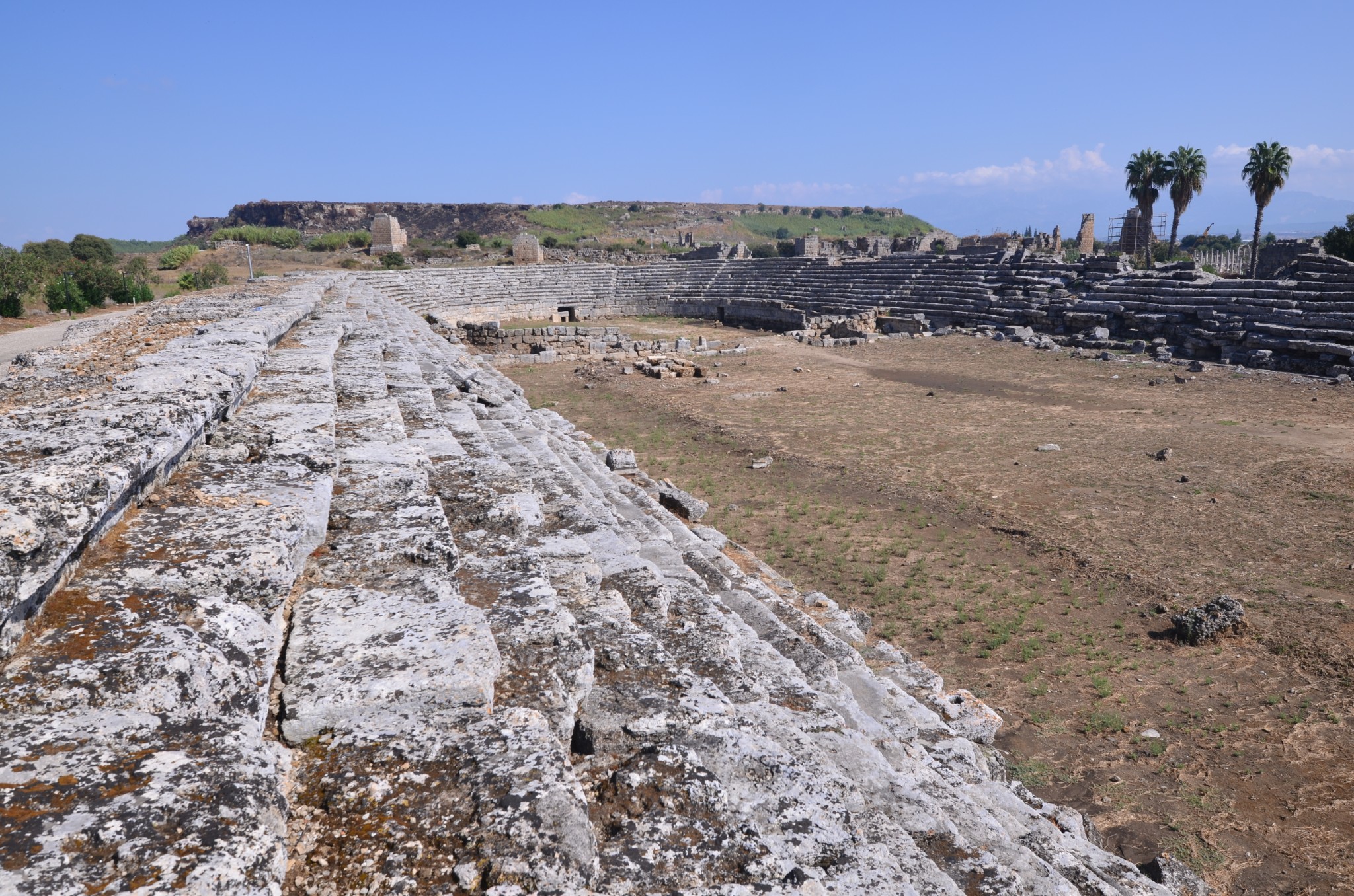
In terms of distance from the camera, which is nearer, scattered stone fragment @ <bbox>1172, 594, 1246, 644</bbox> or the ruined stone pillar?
scattered stone fragment @ <bbox>1172, 594, 1246, 644</bbox>

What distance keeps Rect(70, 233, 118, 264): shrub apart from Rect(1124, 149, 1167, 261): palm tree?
5242cm

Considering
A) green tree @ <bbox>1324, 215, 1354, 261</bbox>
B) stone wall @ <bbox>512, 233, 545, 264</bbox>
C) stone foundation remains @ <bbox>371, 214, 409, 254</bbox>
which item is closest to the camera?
green tree @ <bbox>1324, 215, 1354, 261</bbox>

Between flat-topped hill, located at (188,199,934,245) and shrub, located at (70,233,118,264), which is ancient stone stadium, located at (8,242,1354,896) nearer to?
shrub, located at (70,233,118,264)

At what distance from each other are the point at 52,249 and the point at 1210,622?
49.9 meters

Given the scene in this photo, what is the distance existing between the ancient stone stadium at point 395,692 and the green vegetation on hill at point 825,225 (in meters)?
97.4

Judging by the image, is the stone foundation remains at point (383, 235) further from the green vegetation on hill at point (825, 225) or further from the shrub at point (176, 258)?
Result: the green vegetation on hill at point (825, 225)

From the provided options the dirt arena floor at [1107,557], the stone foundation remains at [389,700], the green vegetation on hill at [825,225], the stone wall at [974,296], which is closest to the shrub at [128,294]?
the stone wall at [974,296]

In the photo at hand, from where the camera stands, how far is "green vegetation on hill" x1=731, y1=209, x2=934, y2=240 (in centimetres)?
10162

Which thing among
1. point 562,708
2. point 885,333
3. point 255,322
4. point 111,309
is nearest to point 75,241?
point 111,309

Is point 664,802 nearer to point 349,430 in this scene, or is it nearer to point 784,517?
point 349,430

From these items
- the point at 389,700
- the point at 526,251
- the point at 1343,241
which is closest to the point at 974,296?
the point at 1343,241

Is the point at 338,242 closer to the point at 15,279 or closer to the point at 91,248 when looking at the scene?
the point at 91,248

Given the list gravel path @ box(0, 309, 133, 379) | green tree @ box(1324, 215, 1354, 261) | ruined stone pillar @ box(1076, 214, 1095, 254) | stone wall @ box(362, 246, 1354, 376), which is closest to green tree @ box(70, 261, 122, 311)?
gravel path @ box(0, 309, 133, 379)

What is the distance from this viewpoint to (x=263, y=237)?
54625 millimetres
